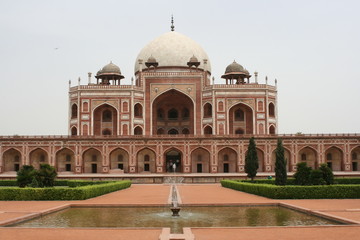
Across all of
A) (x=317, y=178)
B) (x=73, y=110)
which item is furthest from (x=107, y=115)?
(x=317, y=178)

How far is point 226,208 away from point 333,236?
16.1 ft

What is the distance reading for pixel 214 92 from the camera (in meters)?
34.2

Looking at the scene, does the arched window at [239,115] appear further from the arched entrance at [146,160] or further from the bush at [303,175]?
the bush at [303,175]

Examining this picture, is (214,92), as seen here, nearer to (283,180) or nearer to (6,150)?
(6,150)

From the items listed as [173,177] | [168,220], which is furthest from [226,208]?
[173,177]

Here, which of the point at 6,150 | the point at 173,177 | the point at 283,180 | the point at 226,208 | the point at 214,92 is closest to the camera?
the point at 226,208

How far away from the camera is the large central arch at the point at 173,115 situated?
37156 millimetres

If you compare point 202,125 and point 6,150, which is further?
point 202,125

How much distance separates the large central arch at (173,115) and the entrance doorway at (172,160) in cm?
447

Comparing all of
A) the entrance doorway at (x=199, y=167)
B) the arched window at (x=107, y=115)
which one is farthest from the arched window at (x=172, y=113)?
the entrance doorway at (x=199, y=167)

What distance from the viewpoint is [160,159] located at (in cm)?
2980

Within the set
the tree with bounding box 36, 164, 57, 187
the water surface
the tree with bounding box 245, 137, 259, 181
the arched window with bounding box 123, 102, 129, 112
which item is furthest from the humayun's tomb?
the water surface

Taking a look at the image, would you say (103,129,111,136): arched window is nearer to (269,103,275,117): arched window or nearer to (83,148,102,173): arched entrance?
(83,148,102,173): arched entrance

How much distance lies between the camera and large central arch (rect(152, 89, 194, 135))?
37.2m
